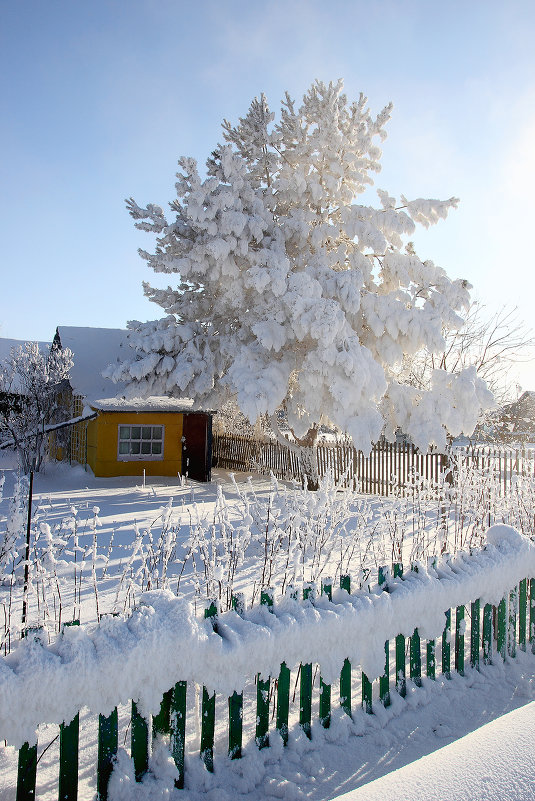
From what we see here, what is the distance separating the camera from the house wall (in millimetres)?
15789

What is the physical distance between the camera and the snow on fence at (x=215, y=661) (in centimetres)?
233

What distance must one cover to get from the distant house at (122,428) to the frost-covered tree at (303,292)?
1.58 m

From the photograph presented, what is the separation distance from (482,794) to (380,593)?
129 centimetres

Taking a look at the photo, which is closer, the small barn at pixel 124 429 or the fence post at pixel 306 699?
the fence post at pixel 306 699

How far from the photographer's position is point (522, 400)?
115ft

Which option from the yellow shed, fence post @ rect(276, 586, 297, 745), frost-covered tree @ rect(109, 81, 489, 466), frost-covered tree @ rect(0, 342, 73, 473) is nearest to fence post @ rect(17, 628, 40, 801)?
fence post @ rect(276, 586, 297, 745)

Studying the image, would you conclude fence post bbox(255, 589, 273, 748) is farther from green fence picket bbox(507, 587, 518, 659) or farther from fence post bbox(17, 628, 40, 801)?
green fence picket bbox(507, 587, 518, 659)

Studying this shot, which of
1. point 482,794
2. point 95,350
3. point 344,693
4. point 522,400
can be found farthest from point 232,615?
point 522,400

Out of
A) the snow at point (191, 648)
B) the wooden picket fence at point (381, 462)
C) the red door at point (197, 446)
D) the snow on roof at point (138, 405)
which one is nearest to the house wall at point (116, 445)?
the snow on roof at point (138, 405)

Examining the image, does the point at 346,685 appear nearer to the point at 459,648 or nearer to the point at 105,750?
the point at 459,648

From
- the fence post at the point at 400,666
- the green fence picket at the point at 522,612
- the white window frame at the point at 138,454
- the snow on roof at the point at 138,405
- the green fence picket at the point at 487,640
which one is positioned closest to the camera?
the fence post at the point at 400,666

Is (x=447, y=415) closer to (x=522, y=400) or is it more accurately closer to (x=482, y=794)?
(x=482, y=794)

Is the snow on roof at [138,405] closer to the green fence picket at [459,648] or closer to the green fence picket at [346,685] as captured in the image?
the green fence picket at [459,648]

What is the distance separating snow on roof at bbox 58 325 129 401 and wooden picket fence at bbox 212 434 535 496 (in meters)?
5.59
